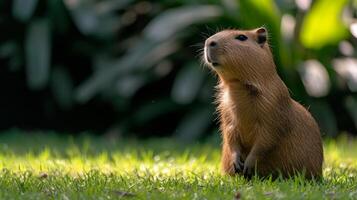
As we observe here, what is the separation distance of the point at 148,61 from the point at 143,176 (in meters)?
4.95

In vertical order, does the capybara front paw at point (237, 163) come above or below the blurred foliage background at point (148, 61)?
above

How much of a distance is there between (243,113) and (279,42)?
14.2 feet

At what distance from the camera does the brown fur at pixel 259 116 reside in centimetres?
562

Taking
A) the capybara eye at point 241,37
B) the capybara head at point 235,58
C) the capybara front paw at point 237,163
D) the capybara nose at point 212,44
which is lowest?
the capybara front paw at point 237,163

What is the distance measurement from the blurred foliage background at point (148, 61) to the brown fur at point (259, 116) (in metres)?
3.98

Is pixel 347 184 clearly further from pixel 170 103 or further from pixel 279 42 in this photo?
pixel 170 103

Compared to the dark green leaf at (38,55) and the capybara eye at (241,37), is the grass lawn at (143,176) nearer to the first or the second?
the capybara eye at (241,37)

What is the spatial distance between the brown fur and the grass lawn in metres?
0.19

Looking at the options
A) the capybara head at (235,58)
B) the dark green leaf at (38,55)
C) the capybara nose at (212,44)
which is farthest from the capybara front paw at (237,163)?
the dark green leaf at (38,55)

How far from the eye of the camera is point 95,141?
32.2ft

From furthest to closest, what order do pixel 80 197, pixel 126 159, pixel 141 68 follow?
pixel 141 68
pixel 126 159
pixel 80 197

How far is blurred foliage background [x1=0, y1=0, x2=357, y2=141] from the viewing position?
1011 cm

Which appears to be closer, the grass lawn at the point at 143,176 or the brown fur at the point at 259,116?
the grass lawn at the point at 143,176

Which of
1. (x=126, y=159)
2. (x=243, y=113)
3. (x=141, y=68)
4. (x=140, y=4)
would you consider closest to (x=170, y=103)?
(x=141, y=68)
